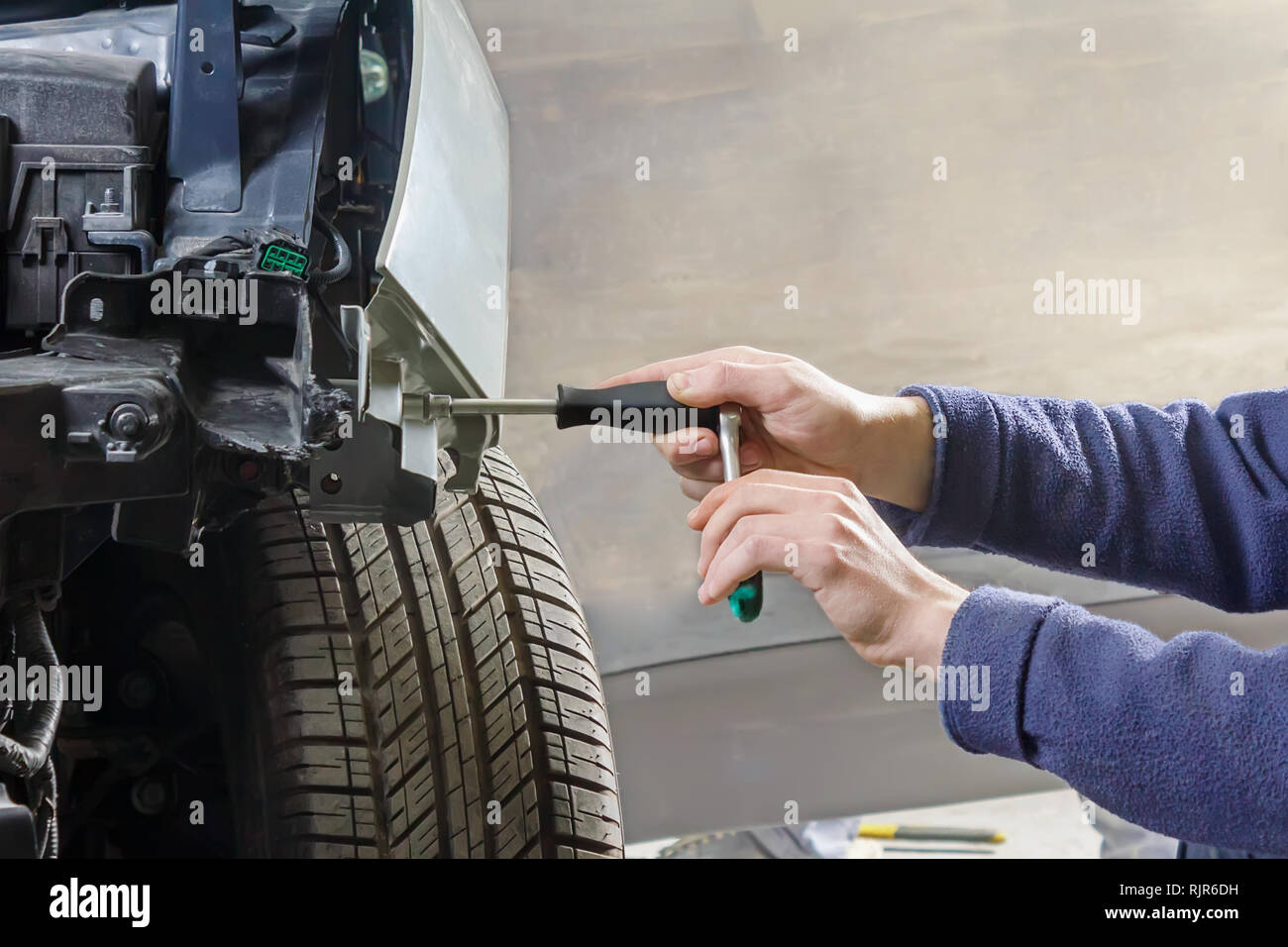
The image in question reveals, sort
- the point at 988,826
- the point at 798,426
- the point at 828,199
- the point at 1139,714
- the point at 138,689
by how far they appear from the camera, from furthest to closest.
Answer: the point at 828,199 < the point at 988,826 < the point at 138,689 < the point at 798,426 < the point at 1139,714

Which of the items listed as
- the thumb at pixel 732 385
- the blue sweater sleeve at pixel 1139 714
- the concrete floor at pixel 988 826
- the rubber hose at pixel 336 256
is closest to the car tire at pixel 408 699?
the rubber hose at pixel 336 256

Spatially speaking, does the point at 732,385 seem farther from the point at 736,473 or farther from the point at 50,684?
the point at 50,684

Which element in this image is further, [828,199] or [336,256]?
[828,199]

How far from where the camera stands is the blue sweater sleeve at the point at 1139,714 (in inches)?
27.0

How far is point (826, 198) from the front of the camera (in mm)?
2486

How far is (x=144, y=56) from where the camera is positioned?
1.08 meters

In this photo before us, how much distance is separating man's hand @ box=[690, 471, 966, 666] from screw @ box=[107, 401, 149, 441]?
366mm

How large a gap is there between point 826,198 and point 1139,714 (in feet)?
6.36

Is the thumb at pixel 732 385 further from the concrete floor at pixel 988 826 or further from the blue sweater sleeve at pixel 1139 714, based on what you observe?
the concrete floor at pixel 988 826

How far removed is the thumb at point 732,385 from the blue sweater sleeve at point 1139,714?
0.25 m

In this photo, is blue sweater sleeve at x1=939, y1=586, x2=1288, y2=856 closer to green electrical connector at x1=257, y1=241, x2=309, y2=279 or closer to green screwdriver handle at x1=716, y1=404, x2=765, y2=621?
green screwdriver handle at x1=716, y1=404, x2=765, y2=621

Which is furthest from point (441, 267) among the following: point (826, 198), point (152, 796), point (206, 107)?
point (826, 198)

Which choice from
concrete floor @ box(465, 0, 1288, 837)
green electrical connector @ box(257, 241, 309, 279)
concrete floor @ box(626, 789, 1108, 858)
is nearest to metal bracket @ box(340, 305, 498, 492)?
green electrical connector @ box(257, 241, 309, 279)

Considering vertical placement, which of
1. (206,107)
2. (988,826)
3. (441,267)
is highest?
(206,107)
